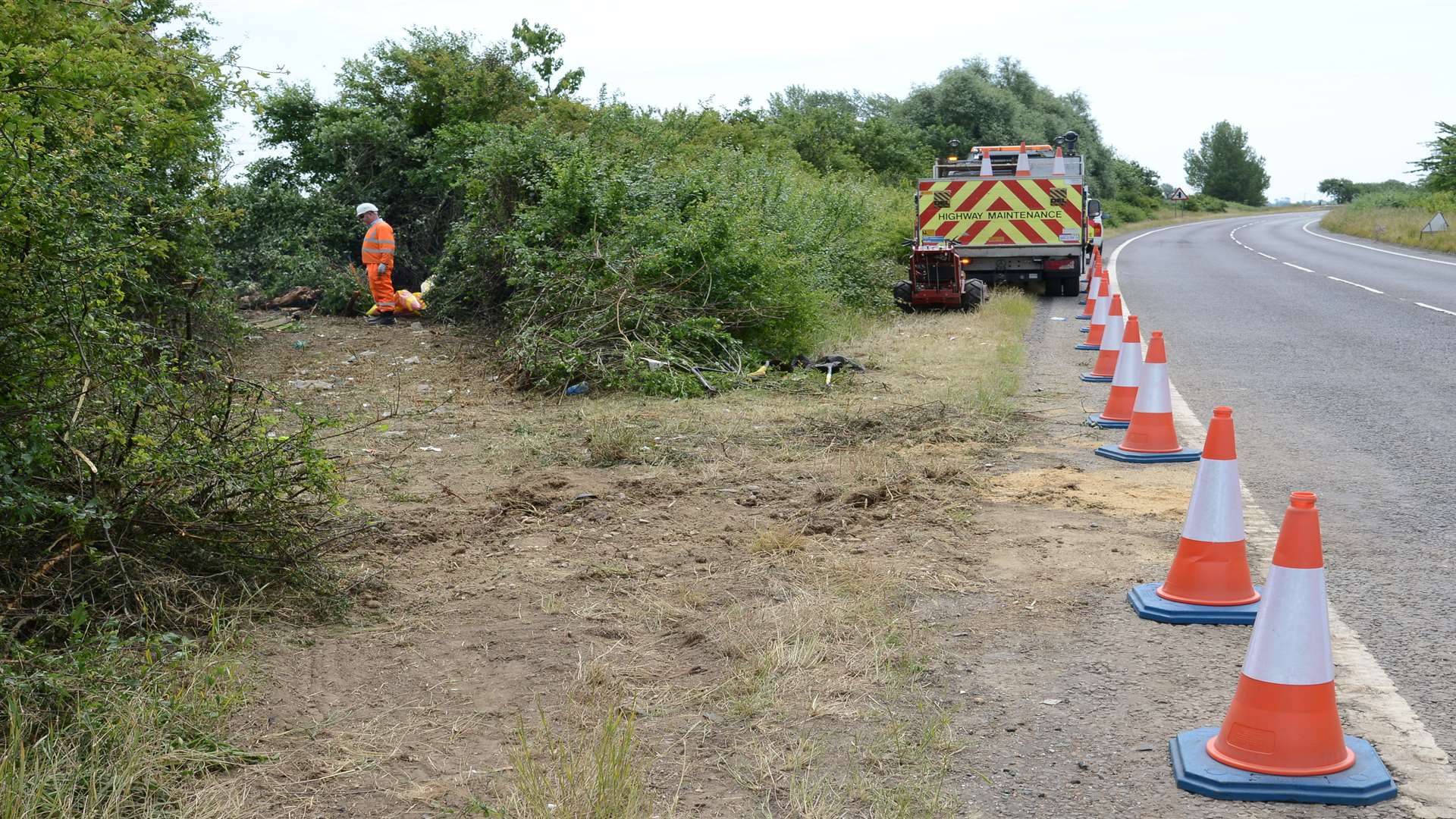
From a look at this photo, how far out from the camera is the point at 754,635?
4070 mm

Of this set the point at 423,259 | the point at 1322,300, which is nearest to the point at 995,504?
the point at 423,259

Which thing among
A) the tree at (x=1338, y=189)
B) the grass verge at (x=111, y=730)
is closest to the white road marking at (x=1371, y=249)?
the grass verge at (x=111, y=730)

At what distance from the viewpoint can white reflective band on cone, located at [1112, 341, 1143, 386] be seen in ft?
25.8

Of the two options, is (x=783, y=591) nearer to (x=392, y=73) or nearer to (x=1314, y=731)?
(x=1314, y=731)

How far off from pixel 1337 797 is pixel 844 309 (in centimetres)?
1201

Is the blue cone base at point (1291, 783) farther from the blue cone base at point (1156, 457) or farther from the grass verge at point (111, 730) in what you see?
the blue cone base at point (1156, 457)

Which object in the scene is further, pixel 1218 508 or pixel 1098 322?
pixel 1098 322

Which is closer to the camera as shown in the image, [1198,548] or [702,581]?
[1198,548]

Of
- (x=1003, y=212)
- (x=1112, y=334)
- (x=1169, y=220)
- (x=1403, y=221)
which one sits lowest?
(x=1169, y=220)

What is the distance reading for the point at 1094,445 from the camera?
7.37 metres

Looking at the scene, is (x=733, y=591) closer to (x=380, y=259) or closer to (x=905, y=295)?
(x=380, y=259)

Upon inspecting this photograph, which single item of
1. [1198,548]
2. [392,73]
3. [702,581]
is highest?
[392,73]

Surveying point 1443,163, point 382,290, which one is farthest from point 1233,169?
point 382,290

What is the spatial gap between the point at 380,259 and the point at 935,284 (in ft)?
23.6
